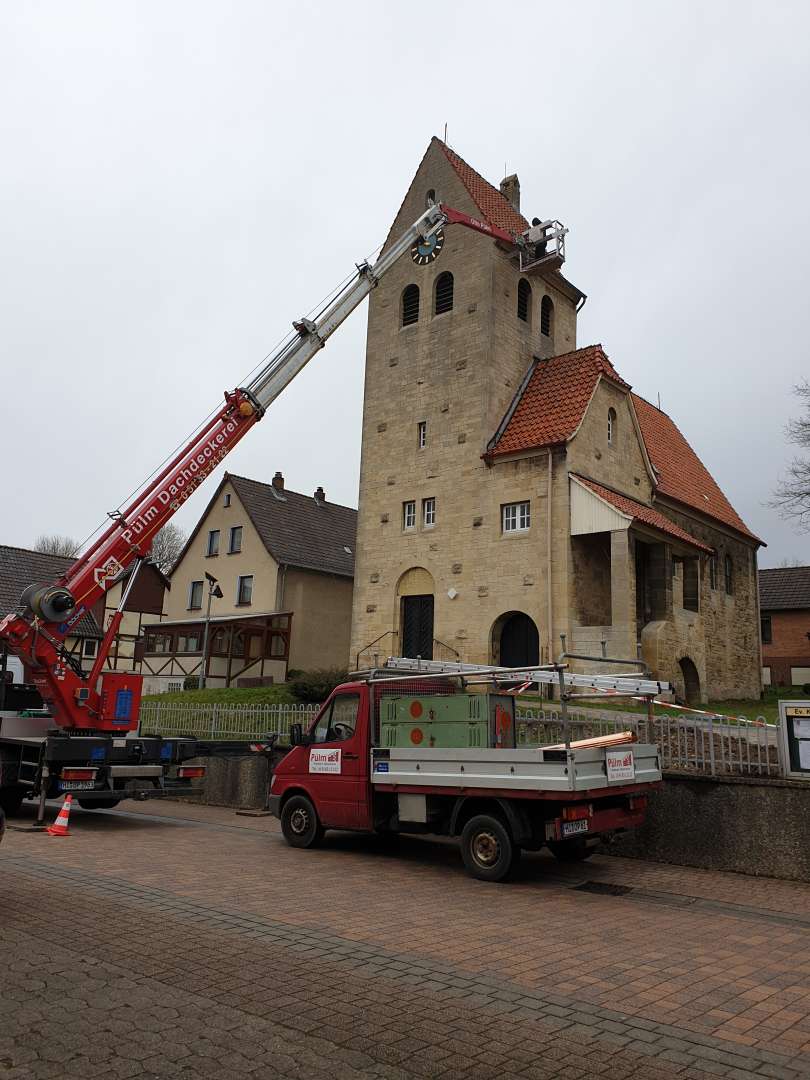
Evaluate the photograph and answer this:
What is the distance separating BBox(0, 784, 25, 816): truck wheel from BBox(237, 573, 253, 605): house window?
2139 cm

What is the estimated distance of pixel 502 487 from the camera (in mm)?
25188

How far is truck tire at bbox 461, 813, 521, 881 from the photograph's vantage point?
933 centimetres

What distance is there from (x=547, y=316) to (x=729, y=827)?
22.4 metres

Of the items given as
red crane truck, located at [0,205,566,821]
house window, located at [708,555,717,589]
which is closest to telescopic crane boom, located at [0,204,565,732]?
red crane truck, located at [0,205,566,821]

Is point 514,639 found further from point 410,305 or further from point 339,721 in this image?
point 339,721

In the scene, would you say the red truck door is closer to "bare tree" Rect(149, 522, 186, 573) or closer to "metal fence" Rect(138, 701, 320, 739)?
"metal fence" Rect(138, 701, 320, 739)

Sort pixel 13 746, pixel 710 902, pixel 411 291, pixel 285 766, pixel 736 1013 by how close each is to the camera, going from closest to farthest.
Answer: pixel 736 1013 < pixel 710 902 < pixel 285 766 < pixel 13 746 < pixel 411 291

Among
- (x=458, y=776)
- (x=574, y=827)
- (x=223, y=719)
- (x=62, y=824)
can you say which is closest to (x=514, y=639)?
(x=223, y=719)

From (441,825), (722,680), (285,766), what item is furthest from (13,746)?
(722,680)

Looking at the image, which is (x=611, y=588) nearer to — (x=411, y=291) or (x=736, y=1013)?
(x=411, y=291)

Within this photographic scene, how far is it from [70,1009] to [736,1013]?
3996mm

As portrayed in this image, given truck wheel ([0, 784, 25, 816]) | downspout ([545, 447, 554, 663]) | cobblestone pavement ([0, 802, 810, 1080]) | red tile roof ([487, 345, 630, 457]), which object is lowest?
cobblestone pavement ([0, 802, 810, 1080])

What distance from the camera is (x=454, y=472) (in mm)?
26406

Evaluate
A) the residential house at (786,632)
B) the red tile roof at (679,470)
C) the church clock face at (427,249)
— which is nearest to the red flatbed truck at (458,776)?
the church clock face at (427,249)
